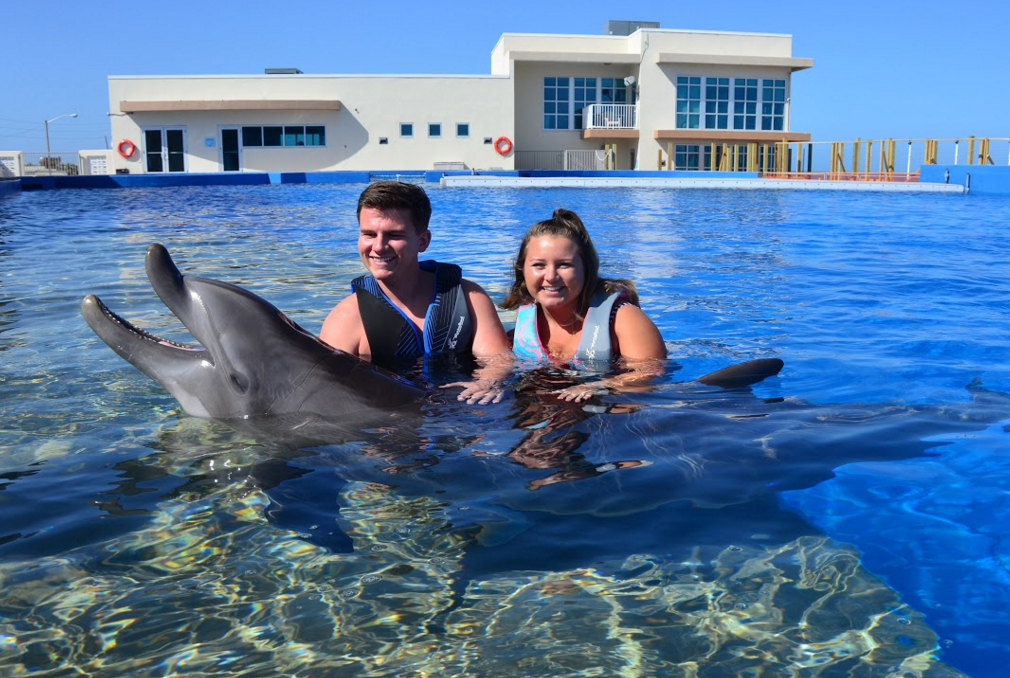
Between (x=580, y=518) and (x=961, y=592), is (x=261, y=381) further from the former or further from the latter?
(x=961, y=592)

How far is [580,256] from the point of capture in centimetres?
427

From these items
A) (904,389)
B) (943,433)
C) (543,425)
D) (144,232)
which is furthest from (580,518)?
(144,232)

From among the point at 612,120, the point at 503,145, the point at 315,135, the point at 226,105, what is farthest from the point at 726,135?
the point at 226,105

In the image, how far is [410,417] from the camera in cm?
358

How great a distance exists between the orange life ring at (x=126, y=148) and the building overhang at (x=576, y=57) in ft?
46.6

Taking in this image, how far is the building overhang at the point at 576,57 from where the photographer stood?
108 ft

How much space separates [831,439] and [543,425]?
115cm

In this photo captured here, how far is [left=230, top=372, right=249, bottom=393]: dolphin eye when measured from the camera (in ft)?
11.0

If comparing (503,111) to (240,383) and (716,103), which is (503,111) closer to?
(716,103)

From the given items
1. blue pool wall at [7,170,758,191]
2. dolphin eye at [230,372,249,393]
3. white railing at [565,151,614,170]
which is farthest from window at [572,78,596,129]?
dolphin eye at [230,372,249,393]

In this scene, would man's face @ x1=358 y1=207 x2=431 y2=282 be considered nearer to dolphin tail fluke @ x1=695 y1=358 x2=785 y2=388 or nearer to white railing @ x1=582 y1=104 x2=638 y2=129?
dolphin tail fluke @ x1=695 y1=358 x2=785 y2=388

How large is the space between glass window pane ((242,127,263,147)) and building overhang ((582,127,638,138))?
40.1 feet

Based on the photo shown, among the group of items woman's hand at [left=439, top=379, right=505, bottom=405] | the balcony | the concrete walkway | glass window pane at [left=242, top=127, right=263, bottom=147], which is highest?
→ the balcony

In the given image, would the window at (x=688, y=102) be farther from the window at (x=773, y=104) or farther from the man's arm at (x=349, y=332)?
the man's arm at (x=349, y=332)
